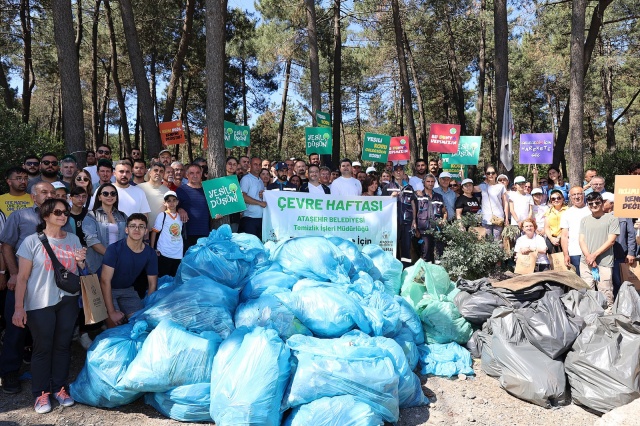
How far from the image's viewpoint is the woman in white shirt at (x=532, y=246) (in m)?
6.28

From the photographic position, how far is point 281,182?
7.14 meters

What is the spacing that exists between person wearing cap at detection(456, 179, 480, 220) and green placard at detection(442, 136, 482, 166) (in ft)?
10.2

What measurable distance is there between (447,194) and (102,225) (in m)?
5.14

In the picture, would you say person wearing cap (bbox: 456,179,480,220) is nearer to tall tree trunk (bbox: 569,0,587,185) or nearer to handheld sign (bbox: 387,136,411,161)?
tall tree trunk (bbox: 569,0,587,185)

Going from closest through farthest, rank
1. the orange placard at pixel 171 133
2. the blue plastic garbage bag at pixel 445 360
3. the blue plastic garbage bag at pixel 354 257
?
1. the blue plastic garbage bag at pixel 445 360
2. the blue plastic garbage bag at pixel 354 257
3. the orange placard at pixel 171 133

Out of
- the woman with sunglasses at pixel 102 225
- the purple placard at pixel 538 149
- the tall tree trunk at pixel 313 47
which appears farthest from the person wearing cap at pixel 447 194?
the tall tree trunk at pixel 313 47

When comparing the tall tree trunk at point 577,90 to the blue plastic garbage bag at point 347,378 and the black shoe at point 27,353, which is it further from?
the black shoe at point 27,353

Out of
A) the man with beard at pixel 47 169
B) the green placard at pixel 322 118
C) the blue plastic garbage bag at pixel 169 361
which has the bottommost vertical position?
the blue plastic garbage bag at pixel 169 361

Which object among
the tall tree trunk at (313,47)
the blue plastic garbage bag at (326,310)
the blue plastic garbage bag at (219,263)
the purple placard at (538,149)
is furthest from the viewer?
the tall tree trunk at (313,47)

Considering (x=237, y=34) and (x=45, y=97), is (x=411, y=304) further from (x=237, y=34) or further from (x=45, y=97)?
(x=45, y=97)

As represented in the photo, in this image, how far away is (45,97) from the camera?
36.8 metres

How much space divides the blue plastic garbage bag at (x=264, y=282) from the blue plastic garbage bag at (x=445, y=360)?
1.58 m

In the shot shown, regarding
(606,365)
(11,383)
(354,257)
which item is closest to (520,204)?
(354,257)

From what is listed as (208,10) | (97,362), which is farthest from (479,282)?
(208,10)
